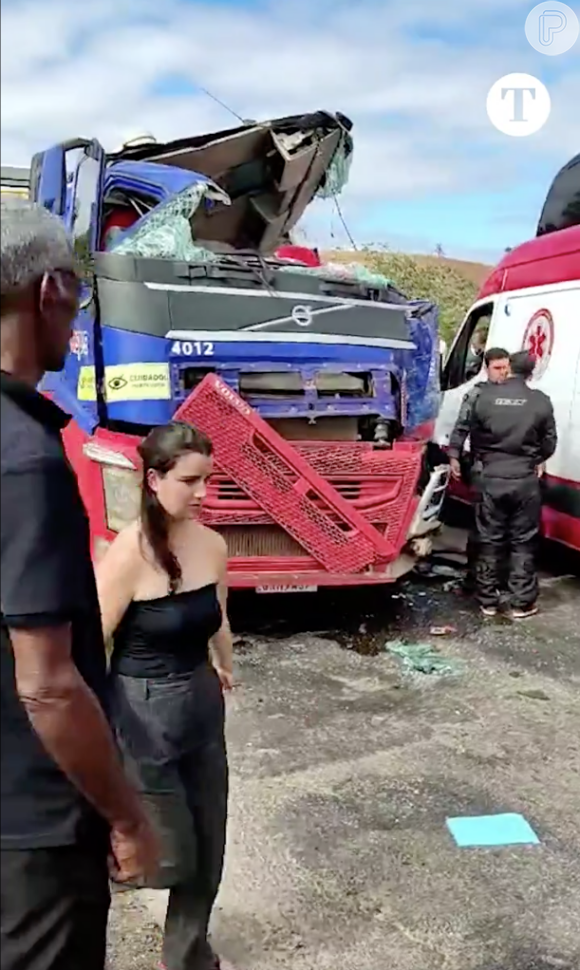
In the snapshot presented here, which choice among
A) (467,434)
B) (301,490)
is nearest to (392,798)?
(301,490)

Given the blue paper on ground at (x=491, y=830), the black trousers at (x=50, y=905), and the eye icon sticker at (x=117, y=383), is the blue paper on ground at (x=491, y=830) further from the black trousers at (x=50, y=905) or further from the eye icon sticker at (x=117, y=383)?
the eye icon sticker at (x=117, y=383)

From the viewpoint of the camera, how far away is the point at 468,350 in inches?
374

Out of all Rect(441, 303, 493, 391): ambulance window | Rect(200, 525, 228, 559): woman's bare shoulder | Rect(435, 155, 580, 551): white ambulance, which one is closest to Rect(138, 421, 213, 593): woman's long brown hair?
Result: Rect(200, 525, 228, 559): woman's bare shoulder

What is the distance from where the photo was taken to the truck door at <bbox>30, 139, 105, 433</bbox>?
6.10 meters

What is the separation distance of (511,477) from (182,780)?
4.85 meters

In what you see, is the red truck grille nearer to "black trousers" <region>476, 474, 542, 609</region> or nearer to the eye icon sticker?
the eye icon sticker

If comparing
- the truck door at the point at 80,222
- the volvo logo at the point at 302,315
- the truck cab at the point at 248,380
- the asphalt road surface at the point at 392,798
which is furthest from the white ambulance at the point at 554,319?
the truck door at the point at 80,222

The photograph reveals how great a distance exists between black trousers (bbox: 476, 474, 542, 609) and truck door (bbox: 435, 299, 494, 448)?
1.94 m

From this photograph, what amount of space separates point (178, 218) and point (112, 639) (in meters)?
3.94

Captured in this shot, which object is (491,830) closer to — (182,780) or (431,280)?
(182,780)

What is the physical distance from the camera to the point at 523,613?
7293 millimetres

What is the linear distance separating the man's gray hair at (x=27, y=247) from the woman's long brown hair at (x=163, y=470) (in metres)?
1.04

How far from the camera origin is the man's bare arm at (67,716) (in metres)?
1.73

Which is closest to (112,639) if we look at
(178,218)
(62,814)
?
(62,814)
